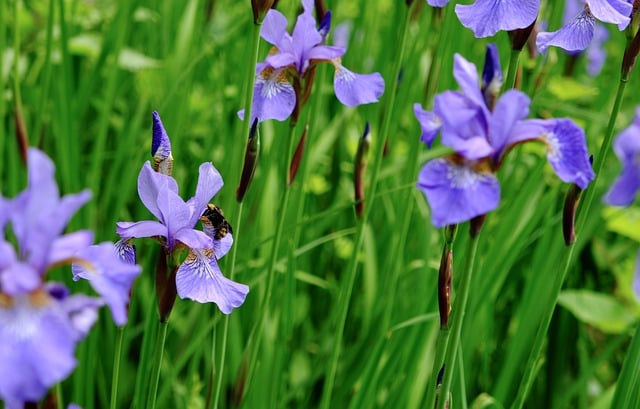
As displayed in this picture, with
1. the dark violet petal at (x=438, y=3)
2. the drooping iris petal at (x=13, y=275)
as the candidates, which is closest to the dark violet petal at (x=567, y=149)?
the dark violet petal at (x=438, y=3)

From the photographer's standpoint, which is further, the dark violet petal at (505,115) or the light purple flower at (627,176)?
the dark violet petal at (505,115)

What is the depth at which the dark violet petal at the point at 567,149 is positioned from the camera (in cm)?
93

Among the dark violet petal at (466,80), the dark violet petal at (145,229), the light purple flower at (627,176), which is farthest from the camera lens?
the dark violet petal at (145,229)

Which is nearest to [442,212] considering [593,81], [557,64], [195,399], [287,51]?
[287,51]

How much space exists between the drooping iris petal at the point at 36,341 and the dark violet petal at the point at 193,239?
0.35m

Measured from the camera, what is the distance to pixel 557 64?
7.80 ft

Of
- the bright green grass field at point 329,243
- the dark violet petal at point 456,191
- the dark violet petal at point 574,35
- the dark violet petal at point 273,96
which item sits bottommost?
the bright green grass field at point 329,243

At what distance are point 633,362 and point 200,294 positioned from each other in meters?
0.71

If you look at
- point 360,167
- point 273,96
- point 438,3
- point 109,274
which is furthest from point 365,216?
point 109,274

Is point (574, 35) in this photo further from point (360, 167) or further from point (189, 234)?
point (189, 234)

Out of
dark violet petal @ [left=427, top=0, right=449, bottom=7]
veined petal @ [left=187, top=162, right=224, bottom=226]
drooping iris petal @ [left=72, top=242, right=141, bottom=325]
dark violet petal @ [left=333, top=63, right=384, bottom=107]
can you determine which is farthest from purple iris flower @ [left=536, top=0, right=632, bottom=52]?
drooping iris petal @ [left=72, top=242, right=141, bottom=325]

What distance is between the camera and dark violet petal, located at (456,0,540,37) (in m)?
1.12

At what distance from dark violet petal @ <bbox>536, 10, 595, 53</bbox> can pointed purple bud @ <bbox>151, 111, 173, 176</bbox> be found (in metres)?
0.57

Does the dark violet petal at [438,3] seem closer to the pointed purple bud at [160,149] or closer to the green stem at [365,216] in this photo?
the green stem at [365,216]
